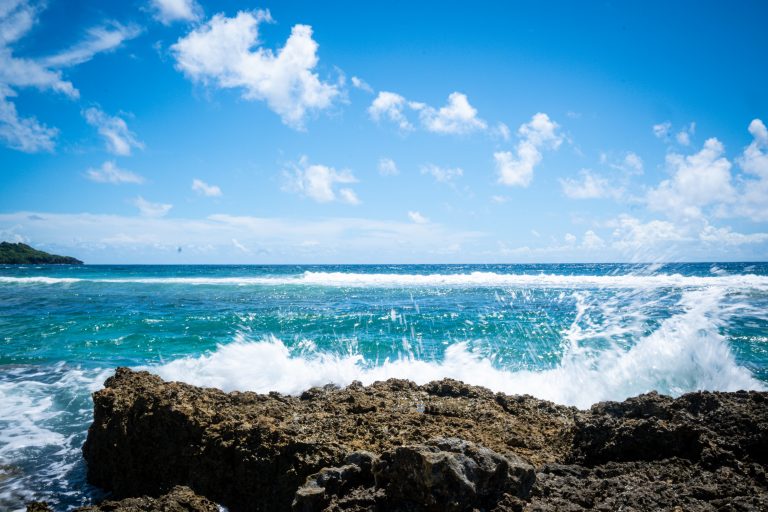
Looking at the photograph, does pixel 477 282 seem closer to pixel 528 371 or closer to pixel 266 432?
pixel 528 371

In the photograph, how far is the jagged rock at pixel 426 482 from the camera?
270cm

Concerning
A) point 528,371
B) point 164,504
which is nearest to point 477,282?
point 528,371

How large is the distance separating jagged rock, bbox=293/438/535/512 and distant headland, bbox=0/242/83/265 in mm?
124883

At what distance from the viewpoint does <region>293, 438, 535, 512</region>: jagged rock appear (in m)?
2.70

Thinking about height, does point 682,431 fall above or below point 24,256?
below

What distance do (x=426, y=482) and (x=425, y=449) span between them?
0.62 feet

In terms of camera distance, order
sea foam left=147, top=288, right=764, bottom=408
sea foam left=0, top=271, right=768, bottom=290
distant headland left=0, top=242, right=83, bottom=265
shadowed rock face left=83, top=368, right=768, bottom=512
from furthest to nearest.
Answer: distant headland left=0, top=242, right=83, bottom=265, sea foam left=0, top=271, right=768, bottom=290, sea foam left=147, top=288, right=764, bottom=408, shadowed rock face left=83, top=368, right=768, bottom=512

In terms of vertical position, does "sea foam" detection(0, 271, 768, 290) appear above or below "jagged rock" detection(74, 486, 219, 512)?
above

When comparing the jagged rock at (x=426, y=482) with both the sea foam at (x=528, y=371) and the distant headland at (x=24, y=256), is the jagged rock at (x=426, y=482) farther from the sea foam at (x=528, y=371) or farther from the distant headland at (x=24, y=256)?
the distant headland at (x=24, y=256)

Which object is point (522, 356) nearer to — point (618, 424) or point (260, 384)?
point (260, 384)

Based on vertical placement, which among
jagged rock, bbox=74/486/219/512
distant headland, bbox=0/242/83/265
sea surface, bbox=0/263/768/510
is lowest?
sea surface, bbox=0/263/768/510

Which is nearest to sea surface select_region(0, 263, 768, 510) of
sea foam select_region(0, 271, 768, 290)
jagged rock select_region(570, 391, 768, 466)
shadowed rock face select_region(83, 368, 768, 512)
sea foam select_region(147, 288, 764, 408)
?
sea foam select_region(147, 288, 764, 408)

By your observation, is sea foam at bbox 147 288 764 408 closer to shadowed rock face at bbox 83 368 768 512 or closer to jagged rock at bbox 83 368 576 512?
shadowed rock face at bbox 83 368 768 512

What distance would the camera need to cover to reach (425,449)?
2.82 m
